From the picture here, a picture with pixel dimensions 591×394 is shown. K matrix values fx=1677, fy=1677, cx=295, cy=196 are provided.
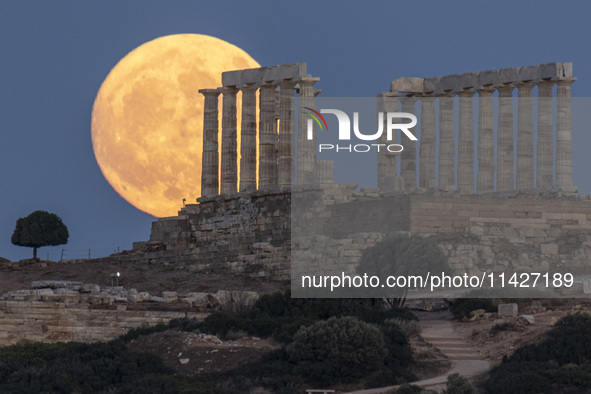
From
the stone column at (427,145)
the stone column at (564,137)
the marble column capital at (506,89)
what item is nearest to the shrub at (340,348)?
the stone column at (564,137)

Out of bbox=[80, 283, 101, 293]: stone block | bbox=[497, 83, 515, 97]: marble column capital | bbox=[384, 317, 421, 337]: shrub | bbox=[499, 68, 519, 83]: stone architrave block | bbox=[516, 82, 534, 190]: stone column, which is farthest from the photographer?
bbox=[497, 83, 515, 97]: marble column capital

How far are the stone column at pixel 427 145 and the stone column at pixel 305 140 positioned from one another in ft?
31.3

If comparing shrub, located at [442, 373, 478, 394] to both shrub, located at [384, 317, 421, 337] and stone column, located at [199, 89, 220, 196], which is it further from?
stone column, located at [199, 89, 220, 196]

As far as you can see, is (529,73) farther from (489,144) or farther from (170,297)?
(170,297)

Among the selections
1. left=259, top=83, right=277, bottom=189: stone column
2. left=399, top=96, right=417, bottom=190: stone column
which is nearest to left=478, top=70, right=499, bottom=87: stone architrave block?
left=399, top=96, right=417, bottom=190: stone column

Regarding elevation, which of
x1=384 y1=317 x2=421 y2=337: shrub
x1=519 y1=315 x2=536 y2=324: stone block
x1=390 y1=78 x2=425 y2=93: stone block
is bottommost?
x1=384 y1=317 x2=421 y2=337: shrub

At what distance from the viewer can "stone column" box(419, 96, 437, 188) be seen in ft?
283

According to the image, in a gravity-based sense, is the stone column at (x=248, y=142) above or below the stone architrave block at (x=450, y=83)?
below

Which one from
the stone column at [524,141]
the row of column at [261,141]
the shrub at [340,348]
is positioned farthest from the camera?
the stone column at [524,141]

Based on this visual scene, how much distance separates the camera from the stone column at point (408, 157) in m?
86.7

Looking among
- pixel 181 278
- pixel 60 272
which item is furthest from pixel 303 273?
pixel 60 272

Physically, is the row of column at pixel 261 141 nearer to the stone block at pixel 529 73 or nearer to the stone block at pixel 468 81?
the stone block at pixel 468 81

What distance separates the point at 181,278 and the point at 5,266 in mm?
9296

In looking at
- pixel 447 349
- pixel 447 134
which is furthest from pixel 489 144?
pixel 447 349
